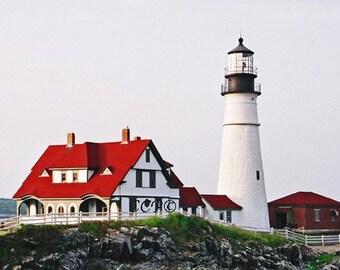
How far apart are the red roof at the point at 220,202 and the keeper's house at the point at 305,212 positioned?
226 inches

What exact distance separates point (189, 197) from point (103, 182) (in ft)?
29.3

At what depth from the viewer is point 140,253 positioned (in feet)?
126

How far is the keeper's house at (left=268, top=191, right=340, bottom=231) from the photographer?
5756 centimetres

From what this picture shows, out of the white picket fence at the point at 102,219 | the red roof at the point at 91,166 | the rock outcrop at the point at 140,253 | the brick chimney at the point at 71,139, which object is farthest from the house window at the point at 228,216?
the brick chimney at the point at 71,139

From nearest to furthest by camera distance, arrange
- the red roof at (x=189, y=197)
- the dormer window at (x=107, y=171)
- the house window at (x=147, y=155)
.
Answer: the dormer window at (x=107, y=171)
the house window at (x=147, y=155)
the red roof at (x=189, y=197)

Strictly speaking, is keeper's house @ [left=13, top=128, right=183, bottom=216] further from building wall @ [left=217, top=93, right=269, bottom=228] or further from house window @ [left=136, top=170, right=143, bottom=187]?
building wall @ [left=217, top=93, right=269, bottom=228]

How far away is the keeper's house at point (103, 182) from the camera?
4603 centimetres

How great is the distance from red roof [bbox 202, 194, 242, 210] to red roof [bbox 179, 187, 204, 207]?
66 centimetres

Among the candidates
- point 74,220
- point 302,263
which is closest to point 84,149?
point 74,220

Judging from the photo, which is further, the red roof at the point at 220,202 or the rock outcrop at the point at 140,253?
the red roof at the point at 220,202

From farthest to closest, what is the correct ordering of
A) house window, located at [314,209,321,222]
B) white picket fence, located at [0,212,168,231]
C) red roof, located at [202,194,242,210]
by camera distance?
house window, located at [314,209,321,222] → red roof, located at [202,194,242,210] → white picket fence, located at [0,212,168,231]

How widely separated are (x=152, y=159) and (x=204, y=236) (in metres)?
8.05

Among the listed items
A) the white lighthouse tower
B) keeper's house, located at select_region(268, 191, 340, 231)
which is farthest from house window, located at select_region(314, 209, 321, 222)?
the white lighthouse tower

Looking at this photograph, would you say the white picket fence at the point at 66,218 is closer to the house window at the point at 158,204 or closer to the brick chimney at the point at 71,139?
the house window at the point at 158,204
